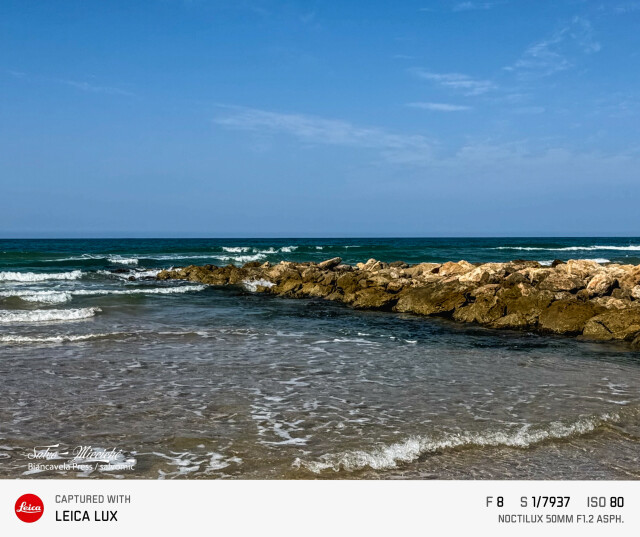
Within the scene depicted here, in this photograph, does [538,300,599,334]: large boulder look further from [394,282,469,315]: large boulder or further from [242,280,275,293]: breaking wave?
[242,280,275,293]: breaking wave

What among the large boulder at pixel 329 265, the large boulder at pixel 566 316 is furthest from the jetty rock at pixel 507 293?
the large boulder at pixel 329 265

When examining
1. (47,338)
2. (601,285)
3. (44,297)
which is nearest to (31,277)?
(44,297)

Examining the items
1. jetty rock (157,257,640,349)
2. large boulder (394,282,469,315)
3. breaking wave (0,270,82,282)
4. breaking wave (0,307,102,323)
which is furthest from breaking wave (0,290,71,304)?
large boulder (394,282,469,315)

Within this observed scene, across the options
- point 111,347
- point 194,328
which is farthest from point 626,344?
point 111,347

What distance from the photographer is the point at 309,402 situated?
8023 mm

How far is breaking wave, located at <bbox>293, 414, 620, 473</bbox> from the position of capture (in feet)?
18.7

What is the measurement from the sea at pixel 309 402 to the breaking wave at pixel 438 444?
0.07 ft

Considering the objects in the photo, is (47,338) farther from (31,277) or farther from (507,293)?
(31,277)

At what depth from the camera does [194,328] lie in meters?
14.6

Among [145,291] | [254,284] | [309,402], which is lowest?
[309,402]
